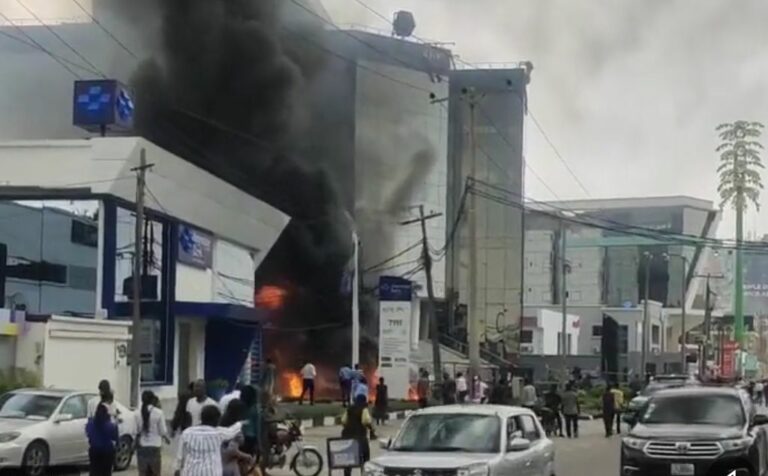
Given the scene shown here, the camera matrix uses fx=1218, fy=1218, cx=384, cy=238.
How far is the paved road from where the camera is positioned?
20.8m

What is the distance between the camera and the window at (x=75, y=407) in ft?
61.2

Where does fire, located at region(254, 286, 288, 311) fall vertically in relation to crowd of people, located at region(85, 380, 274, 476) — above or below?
above

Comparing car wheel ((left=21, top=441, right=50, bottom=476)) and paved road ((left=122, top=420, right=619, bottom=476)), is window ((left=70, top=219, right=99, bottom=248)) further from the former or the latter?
car wheel ((left=21, top=441, right=50, bottom=476))

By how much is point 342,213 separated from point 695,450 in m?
53.6

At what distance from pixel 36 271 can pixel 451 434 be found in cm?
2413

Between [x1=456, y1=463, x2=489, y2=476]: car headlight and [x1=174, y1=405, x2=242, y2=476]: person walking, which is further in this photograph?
[x1=456, y1=463, x2=489, y2=476]: car headlight

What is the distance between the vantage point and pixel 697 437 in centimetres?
1508

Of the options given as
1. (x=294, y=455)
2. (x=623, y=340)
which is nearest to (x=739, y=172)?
(x=623, y=340)

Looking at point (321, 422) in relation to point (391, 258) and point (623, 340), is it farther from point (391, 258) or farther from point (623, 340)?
point (623, 340)

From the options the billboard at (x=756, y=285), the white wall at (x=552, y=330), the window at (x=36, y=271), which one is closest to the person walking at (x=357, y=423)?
the window at (x=36, y=271)

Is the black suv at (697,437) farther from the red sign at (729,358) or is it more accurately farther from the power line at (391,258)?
the red sign at (729,358)

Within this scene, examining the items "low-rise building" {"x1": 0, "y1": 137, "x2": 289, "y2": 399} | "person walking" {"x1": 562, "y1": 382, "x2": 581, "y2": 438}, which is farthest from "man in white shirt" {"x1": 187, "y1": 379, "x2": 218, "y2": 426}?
"person walking" {"x1": 562, "y1": 382, "x2": 581, "y2": 438}

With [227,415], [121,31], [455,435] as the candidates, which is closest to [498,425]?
[455,435]

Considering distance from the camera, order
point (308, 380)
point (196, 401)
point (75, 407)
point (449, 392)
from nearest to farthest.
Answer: point (196, 401) < point (75, 407) < point (449, 392) < point (308, 380)
